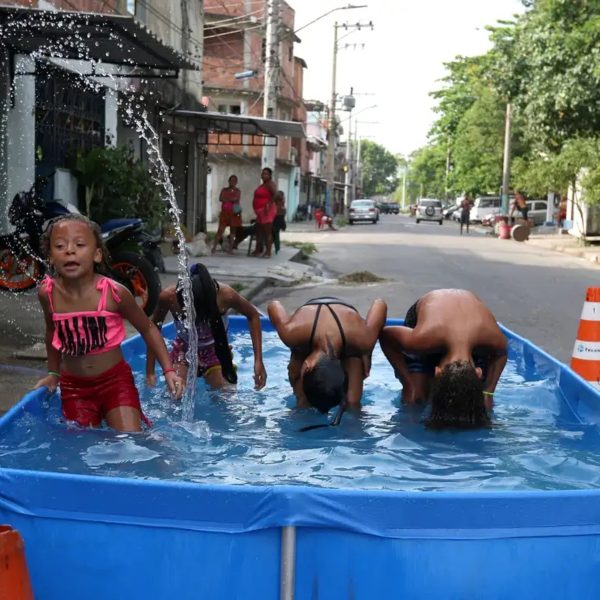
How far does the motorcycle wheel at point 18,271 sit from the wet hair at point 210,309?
15.2 ft

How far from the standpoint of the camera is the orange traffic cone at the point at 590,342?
6453 mm

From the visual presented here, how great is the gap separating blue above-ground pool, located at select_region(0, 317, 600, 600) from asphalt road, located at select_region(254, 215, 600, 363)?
5.94 metres

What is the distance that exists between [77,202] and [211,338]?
8.37m

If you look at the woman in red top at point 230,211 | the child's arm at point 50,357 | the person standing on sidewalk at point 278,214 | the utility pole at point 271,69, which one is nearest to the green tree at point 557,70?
the utility pole at point 271,69

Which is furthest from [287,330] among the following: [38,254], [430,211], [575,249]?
[430,211]

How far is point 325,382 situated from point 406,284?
411 inches

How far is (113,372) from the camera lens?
457 cm

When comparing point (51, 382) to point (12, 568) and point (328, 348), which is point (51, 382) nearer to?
point (328, 348)

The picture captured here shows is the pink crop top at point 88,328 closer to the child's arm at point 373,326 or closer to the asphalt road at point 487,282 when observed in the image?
the child's arm at point 373,326

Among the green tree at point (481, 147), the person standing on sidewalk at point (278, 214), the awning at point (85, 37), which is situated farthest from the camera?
the green tree at point (481, 147)

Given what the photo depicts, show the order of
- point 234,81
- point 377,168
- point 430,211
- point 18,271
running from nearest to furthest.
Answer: point 18,271 < point 234,81 < point 430,211 < point 377,168

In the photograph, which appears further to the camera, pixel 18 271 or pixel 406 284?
pixel 406 284

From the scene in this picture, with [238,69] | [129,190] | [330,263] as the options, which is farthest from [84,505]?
[238,69]

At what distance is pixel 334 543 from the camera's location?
2834 mm
